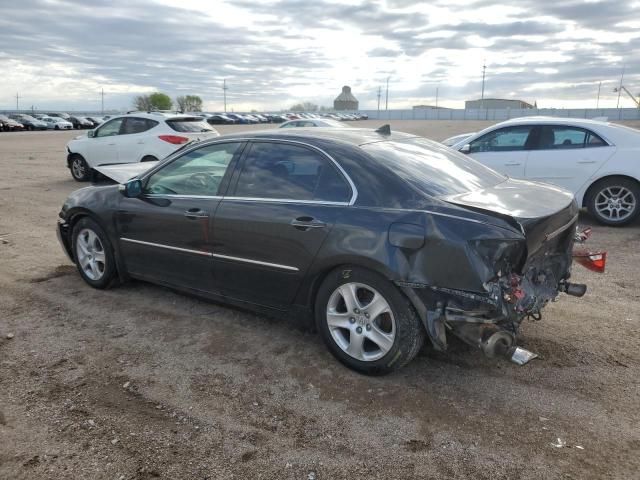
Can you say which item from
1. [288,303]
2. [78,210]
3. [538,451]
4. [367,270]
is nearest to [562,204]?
[367,270]

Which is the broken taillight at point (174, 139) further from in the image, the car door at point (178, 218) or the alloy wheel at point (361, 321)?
the alloy wheel at point (361, 321)

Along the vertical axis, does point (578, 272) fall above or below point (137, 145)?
below

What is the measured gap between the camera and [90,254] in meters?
5.34

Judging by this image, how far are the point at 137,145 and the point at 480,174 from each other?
986 cm

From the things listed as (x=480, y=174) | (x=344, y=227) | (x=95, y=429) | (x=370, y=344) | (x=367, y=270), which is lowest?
(x=95, y=429)

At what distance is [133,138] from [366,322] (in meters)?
10.4

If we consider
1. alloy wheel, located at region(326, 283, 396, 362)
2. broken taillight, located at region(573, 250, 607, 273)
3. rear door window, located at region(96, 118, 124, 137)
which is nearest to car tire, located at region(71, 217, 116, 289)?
alloy wheel, located at region(326, 283, 396, 362)

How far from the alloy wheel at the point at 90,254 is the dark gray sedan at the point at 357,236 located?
38cm

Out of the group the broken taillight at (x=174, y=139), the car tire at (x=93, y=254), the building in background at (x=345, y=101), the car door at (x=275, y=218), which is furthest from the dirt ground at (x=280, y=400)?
the building in background at (x=345, y=101)

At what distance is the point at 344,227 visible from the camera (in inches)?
140

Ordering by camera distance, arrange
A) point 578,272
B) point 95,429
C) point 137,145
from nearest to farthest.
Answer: point 95,429, point 578,272, point 137,145

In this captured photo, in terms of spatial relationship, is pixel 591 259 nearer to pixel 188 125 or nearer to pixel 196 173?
pixel 196 173

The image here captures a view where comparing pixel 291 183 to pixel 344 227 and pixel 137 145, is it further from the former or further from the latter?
pixel 137 145

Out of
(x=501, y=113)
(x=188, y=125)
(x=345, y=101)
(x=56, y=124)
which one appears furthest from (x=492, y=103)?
(x=188, y=125)
